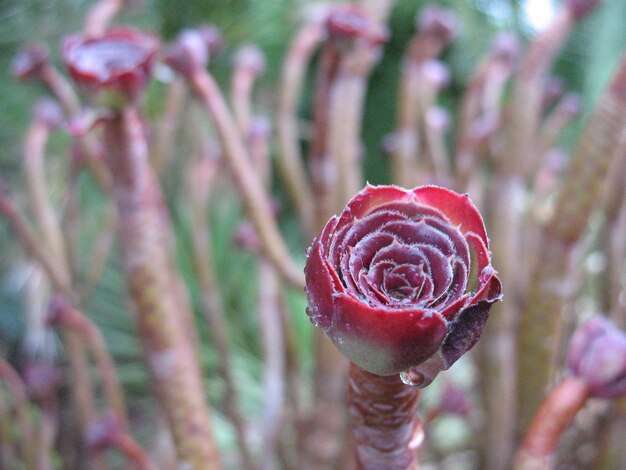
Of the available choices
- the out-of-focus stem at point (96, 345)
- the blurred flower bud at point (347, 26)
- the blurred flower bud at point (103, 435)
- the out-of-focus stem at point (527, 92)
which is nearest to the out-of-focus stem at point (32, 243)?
the out-of-focus stem at point (96, 345)

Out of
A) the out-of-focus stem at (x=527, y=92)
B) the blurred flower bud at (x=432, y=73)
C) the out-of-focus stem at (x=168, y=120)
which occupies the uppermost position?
the out-of-focus stem at (x=168, y=120)

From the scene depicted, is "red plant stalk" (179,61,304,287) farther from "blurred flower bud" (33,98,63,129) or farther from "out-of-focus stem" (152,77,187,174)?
"blurred flower bud" (33,98,63,129)

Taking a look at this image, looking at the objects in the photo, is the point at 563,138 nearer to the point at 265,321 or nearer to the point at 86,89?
the point at 265,321

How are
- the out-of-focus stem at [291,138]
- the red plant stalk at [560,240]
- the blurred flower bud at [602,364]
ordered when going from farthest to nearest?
the out-of-focus stem at [291,138], the red plant stalk at [560,240], the blurred flower bud at [602,364]

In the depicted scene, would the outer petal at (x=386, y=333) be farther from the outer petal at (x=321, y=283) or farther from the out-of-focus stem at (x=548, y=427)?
the out-of-focus stem at (x=548, y=427)

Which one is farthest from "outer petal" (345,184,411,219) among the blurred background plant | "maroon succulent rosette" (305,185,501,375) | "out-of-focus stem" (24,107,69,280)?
the blurred background plant

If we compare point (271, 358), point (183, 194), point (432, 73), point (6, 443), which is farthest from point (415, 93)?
point (183, 194)

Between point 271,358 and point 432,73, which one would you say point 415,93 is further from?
point 271,358

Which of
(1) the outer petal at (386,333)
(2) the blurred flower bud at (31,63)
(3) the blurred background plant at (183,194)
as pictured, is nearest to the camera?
(1) the outer petal at (386,333)
